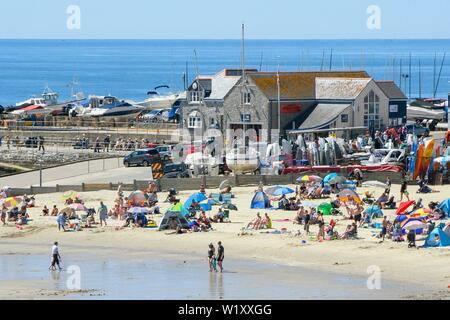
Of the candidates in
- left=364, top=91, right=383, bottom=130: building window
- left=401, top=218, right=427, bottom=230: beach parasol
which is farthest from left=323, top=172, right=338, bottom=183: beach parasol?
left=364, top=91, right=383, bottom=130: building window

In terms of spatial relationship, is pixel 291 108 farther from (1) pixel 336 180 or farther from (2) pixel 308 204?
(2) pixel 308 204

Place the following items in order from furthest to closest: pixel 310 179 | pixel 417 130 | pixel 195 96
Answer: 1. pixel 195 96
2. pixel 417 130
3. pixel 310 179

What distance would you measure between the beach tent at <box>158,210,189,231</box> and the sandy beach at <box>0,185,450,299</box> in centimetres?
43

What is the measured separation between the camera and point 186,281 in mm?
34969

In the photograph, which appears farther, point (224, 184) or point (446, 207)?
point (224, 184)

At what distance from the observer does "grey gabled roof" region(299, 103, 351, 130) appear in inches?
2456

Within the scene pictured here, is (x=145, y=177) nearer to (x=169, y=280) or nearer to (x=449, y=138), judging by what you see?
(x=449, y=138)

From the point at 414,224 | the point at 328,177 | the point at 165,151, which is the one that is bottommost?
the point at 414,224

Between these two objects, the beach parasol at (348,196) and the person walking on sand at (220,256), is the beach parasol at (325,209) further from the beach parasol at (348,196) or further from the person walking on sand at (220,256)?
the person walking on sand at (220,256)

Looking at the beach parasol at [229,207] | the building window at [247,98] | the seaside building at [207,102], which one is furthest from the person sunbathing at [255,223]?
the seaside building at [207,102]

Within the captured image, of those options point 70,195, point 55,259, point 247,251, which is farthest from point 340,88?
point 55,259

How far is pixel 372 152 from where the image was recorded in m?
55.7

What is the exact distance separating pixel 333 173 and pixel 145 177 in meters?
10.2

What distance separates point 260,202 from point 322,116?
1783 centimetres
